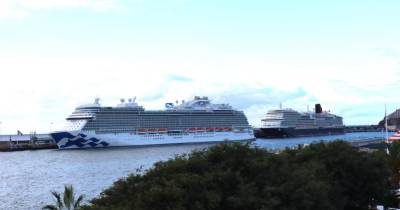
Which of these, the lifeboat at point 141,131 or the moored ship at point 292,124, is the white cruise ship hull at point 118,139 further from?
the moored ship at point 292,124

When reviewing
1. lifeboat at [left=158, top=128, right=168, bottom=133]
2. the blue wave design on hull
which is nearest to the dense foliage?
the blue wave design on hull

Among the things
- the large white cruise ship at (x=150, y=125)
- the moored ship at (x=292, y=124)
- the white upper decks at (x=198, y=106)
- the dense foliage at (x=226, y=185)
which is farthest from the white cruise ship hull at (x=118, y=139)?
the dense foliage at (x=226, y=185)

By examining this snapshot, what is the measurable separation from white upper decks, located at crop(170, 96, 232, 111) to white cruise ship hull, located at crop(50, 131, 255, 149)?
21.8 ft

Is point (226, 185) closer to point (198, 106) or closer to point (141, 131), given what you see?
point (141, 131)

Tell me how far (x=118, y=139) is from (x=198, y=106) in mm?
26559

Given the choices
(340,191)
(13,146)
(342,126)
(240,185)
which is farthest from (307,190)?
(342,126)

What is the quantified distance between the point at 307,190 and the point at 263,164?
5.44ft

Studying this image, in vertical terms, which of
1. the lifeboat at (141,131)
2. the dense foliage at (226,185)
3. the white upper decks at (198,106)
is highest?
the white upper decks at (198,106)

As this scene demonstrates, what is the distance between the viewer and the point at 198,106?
398 feet

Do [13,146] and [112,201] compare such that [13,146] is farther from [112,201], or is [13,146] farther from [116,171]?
[112,201]

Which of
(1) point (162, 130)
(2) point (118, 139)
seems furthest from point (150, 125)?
(2) point (118, 139)

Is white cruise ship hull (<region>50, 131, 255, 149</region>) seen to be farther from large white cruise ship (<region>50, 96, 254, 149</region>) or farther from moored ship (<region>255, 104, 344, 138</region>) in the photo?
moored ship (<region>255, 104, 344, 138</region>)

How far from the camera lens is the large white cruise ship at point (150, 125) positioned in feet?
320

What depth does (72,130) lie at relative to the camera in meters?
98.1
